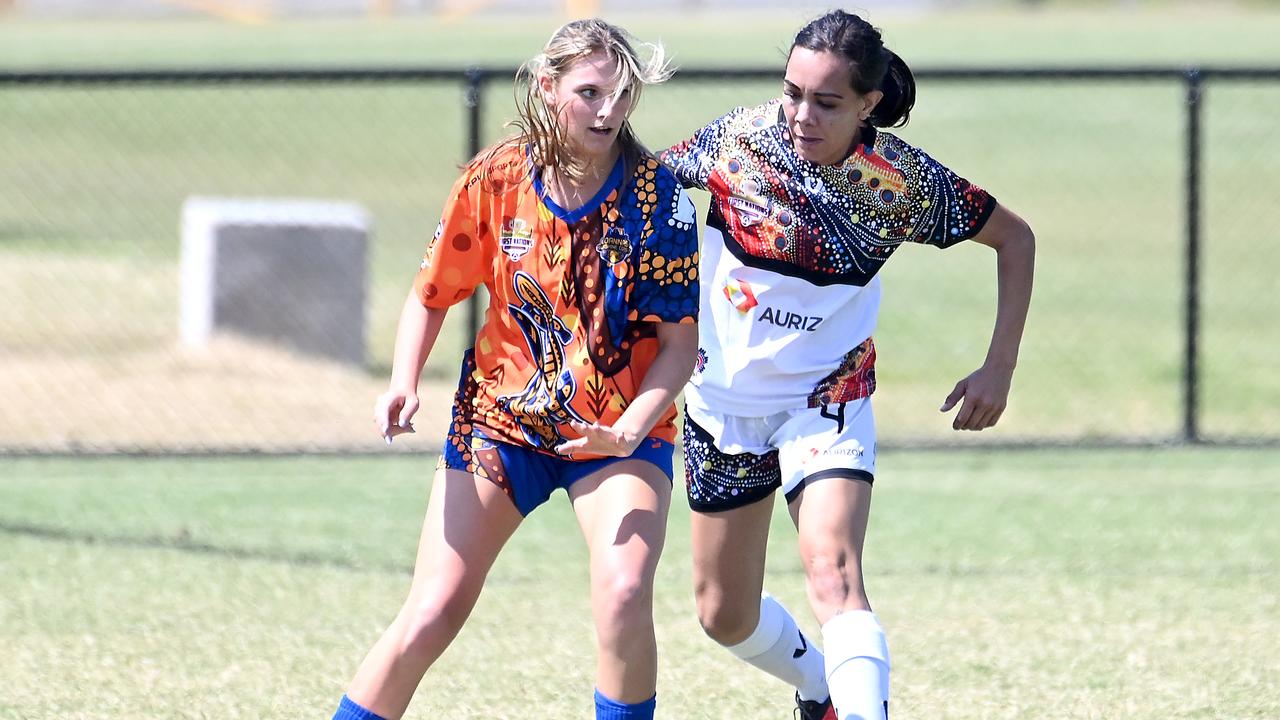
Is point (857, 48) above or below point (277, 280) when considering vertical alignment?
above

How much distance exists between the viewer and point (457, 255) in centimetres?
387

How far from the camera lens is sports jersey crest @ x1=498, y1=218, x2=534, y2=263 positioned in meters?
3.83

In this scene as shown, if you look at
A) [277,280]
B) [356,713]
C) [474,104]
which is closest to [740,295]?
[356,713]

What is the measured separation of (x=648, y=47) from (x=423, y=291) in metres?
0.74

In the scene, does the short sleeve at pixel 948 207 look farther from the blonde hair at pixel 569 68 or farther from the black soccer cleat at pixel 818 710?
the black soccer cleat at pixel 818 710

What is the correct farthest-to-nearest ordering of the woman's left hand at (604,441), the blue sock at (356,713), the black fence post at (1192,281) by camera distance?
the black fence post at (1192,281)
the blue sock at (356,713)
the woman's left hand at (604,441)

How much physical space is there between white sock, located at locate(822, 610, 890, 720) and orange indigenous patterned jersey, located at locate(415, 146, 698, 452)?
619 millimetres

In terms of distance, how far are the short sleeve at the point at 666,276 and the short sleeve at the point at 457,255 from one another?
0.36 meters

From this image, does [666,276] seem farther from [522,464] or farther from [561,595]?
[561,595]

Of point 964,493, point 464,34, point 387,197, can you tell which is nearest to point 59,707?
point 964,493

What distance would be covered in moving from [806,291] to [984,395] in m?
0.49

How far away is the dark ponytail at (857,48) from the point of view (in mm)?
4035

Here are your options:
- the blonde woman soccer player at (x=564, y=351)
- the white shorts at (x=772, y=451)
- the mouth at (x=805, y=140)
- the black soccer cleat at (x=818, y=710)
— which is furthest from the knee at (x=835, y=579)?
the mouth at (x=805, y=140)

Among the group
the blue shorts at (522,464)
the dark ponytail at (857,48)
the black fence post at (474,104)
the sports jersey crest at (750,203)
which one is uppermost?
the black fence post at (474,104)
